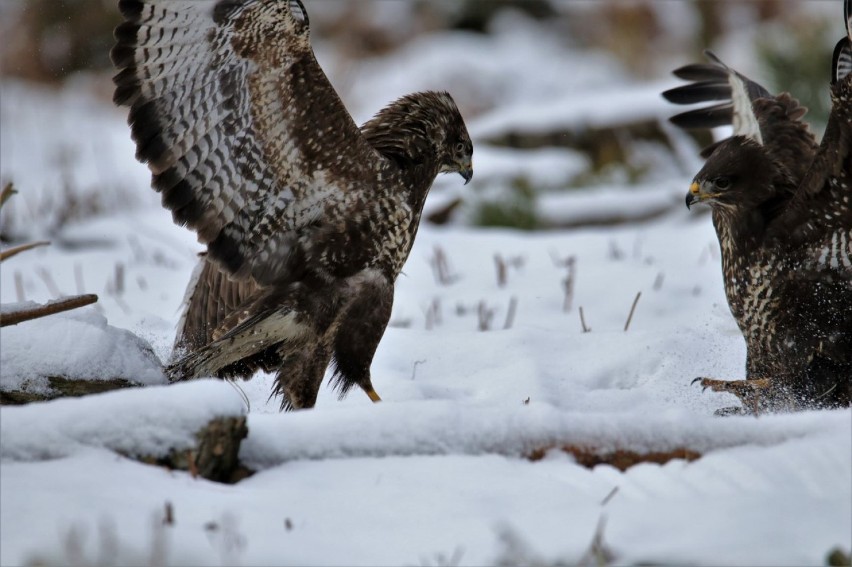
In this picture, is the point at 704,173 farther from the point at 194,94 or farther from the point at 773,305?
the point at 194,94

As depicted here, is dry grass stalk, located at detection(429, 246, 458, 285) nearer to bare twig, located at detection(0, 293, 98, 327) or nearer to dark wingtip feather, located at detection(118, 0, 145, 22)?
dark wingtip feather, located at detection(118, 0, 145, 22)

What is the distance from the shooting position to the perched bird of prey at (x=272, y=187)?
3979 millimetres

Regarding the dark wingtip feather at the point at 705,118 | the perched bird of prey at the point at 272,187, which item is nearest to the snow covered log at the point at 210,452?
the perched bird of prey at the point at 272,187

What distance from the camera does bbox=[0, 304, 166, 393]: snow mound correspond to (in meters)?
3.24

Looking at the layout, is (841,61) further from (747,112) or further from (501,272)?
(501,272)

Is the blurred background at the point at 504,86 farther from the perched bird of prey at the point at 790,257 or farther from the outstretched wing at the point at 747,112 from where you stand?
the perched bird of prey at the point at 790,257

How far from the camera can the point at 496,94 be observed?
18.5 meters

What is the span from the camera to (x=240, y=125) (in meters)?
4.11

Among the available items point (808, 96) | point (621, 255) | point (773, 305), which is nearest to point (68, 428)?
point (773, 305)

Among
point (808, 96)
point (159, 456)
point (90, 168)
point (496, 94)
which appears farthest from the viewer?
point (496, 94)

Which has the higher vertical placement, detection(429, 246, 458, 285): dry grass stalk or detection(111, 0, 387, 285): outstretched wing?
detection(111, 0, 387, 285): outstretched wing

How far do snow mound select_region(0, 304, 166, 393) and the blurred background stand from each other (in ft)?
12.0

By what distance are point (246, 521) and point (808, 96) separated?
31.9 ft

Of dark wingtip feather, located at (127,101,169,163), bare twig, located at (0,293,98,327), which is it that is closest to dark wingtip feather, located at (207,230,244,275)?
dark wingtip feather, located at (127,101,169,163)
